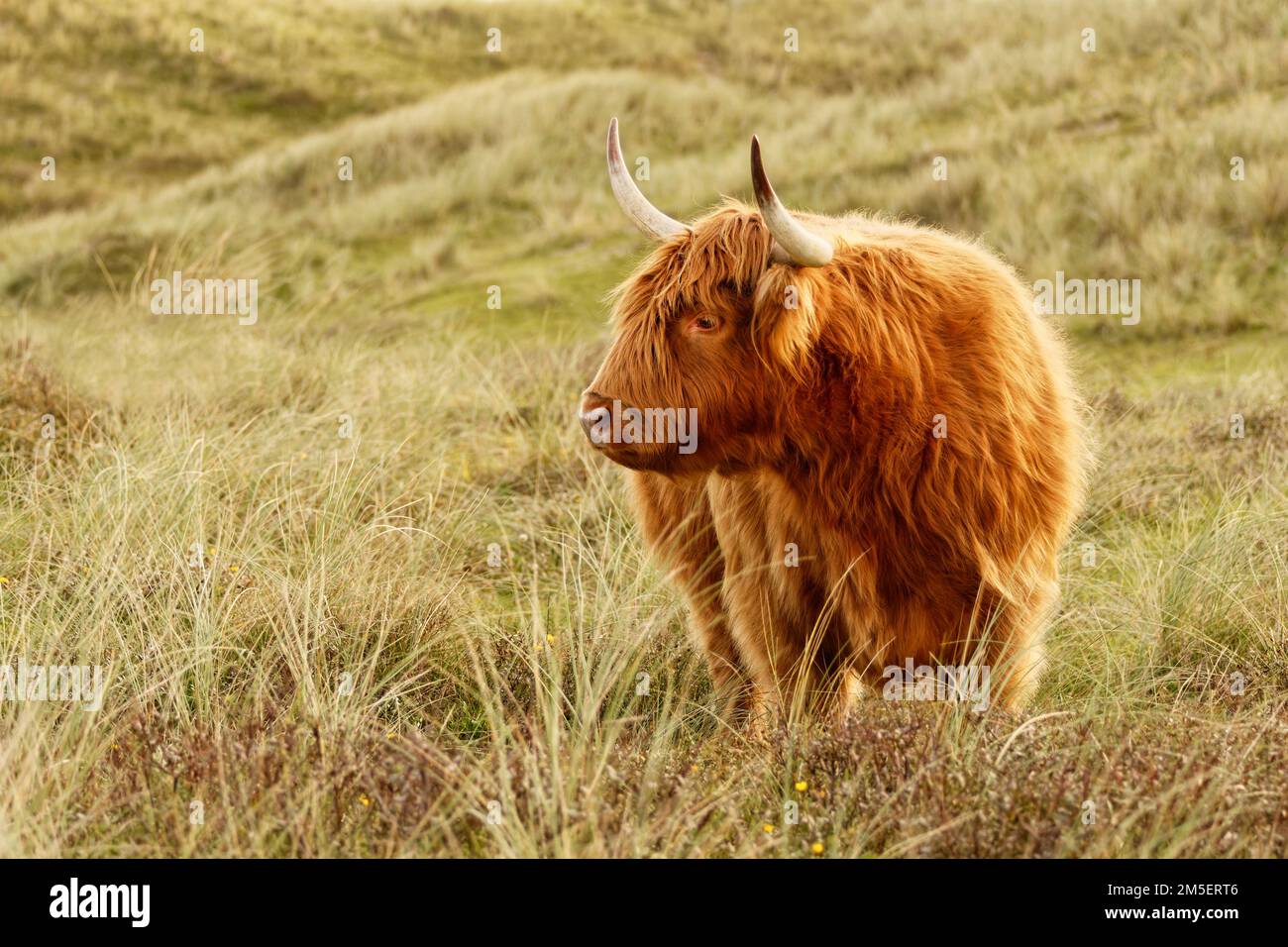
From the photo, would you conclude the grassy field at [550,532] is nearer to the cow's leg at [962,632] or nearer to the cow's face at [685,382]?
the cow's leg at [962,632]

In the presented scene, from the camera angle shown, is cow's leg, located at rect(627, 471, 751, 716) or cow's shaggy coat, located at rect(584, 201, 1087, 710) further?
cow's leg, located at rect(627, 471, 751, 716)

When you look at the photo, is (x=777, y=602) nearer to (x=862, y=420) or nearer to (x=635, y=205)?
(x=862, y=420)

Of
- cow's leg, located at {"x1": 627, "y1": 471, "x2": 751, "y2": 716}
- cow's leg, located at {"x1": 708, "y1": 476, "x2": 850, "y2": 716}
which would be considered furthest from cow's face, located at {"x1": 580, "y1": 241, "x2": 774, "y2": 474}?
cow's leg, located at {"x1": 627, "y1": 471, "x2": 751, "y2": 716}

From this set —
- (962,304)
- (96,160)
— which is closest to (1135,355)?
(962,304)

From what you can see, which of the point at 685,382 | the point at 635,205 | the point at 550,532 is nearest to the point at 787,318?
the point at 685,382

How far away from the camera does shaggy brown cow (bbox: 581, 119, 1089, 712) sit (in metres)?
3.72

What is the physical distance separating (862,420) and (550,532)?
2176mm

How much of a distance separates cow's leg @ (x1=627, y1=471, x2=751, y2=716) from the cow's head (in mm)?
795

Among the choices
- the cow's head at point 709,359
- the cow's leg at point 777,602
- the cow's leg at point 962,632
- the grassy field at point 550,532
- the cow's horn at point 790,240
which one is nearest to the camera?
the grassy field at point 550,532

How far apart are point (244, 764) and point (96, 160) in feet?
71.3

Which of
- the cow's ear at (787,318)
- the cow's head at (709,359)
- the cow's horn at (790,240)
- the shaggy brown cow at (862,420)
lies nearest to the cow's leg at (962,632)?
the shaggy brown cow at (862,420)

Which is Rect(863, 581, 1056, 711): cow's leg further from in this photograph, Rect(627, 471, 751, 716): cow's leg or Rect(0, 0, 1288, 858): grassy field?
Rect(627, 471, 751, 716): cow's leg

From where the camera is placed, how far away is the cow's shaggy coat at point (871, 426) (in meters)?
Result: 3.73

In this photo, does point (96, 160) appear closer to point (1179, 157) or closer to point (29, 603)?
point (1179, 157)
